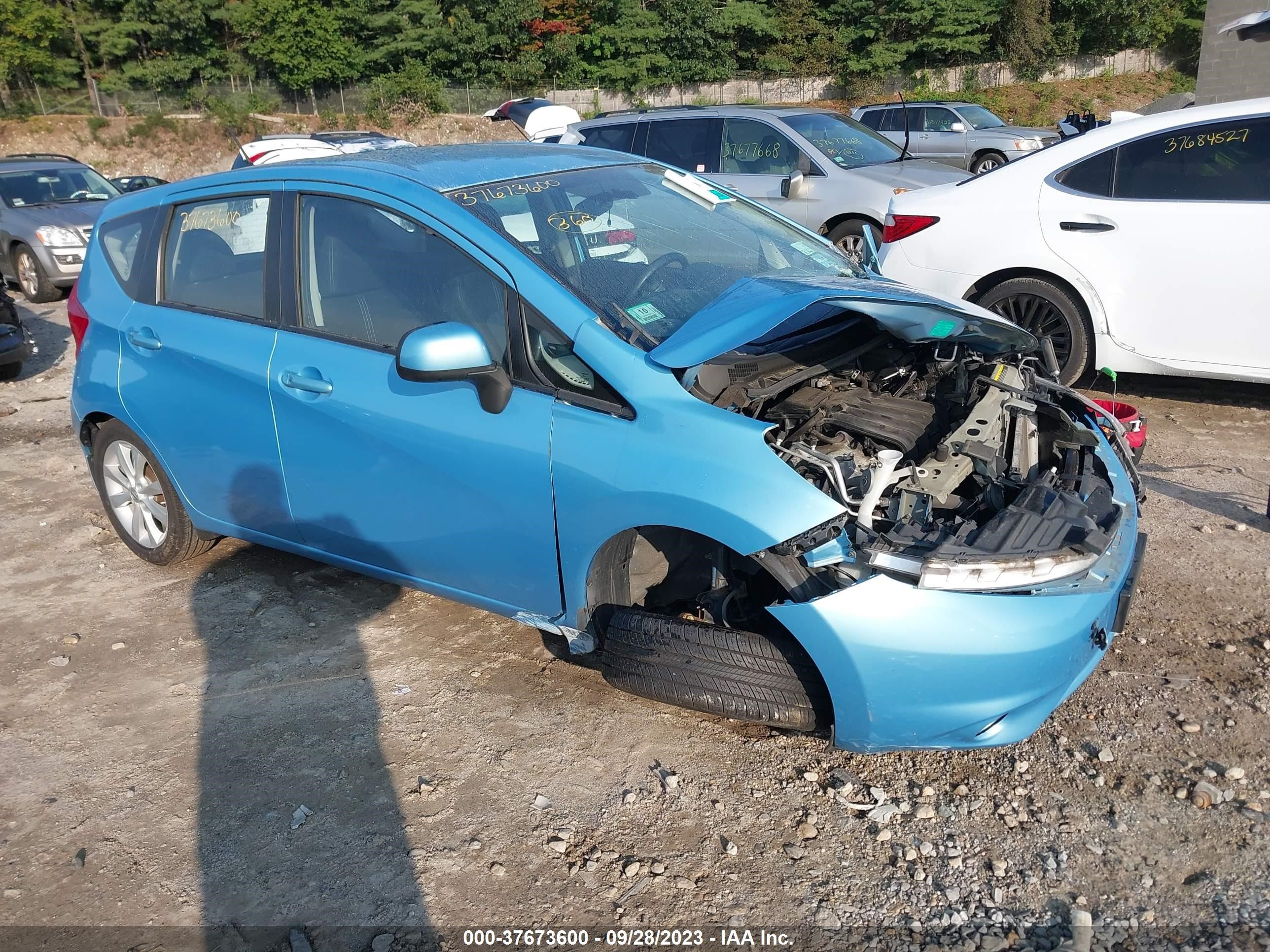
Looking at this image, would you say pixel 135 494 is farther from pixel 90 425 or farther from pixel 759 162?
pixel 759 162

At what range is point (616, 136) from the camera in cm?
1019

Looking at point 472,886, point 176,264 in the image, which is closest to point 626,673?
point 472,886

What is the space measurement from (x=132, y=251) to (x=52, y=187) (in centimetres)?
1044

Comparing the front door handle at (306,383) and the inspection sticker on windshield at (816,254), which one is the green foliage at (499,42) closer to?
the inspection sticker on windshield at (816,254)

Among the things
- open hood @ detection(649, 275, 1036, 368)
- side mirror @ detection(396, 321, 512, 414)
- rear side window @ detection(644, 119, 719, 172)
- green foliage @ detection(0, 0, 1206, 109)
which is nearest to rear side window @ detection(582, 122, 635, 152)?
rear side window @ detection(644, 119, 719, 172)

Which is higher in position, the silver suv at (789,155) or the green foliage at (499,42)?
the green foliage at (499,42)

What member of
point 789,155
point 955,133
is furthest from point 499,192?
point 955,133

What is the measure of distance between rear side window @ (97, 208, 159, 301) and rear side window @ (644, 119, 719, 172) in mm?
6321

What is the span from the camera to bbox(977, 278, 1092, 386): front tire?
5816 millimetres

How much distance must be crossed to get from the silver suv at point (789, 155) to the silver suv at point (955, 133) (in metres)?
9.38

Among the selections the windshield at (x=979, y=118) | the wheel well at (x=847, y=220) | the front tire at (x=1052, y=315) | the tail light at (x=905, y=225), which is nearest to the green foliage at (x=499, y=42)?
the windshield at (x=979, y=118)

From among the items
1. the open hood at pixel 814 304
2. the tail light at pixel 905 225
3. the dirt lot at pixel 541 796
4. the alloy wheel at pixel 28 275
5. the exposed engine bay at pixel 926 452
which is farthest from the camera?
the alloy wheel at pixel 28 275

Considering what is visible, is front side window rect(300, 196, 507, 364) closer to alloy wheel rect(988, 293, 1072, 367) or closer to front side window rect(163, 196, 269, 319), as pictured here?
front side window rect(163, 196, 269, 319)

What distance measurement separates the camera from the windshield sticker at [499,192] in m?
3.36
